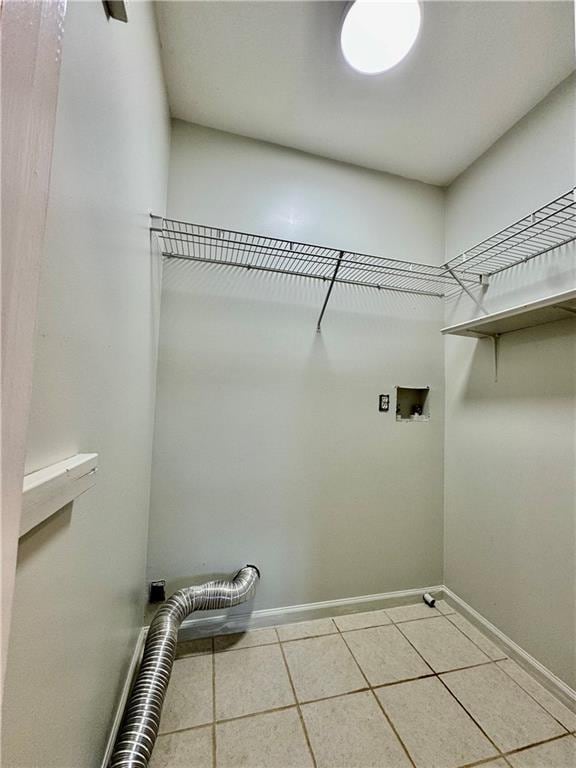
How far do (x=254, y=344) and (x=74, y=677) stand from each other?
1348 mm

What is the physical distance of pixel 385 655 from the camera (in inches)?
57.0

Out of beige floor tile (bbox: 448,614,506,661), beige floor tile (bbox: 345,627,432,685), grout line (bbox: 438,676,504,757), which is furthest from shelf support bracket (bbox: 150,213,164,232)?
beige floor tile (bbox: 448,614,506,661)

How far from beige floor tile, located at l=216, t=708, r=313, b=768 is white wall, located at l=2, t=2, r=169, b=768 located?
402 mm

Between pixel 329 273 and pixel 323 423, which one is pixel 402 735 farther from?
pixel 329 273

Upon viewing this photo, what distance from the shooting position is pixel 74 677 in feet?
2.17

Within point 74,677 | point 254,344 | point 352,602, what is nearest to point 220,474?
point 254,344

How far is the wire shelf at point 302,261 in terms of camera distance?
1.57m

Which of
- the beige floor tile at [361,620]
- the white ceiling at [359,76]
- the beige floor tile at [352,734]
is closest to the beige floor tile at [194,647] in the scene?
the beige floor tile at [352,734]

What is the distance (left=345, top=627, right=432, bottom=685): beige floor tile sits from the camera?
1.34m

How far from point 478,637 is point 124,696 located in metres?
1.64

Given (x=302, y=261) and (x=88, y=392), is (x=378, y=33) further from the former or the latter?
(x=88, y=392)

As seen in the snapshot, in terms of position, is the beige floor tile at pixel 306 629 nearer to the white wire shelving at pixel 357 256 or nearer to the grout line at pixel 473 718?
the grout line at pixel 473 718

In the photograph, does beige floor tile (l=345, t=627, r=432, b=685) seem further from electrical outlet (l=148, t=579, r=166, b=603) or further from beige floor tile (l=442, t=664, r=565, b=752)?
electrical outlet (l=148, t=579, r=166, b=603)

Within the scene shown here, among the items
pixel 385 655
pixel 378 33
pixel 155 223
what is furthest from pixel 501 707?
pixel 378 33
